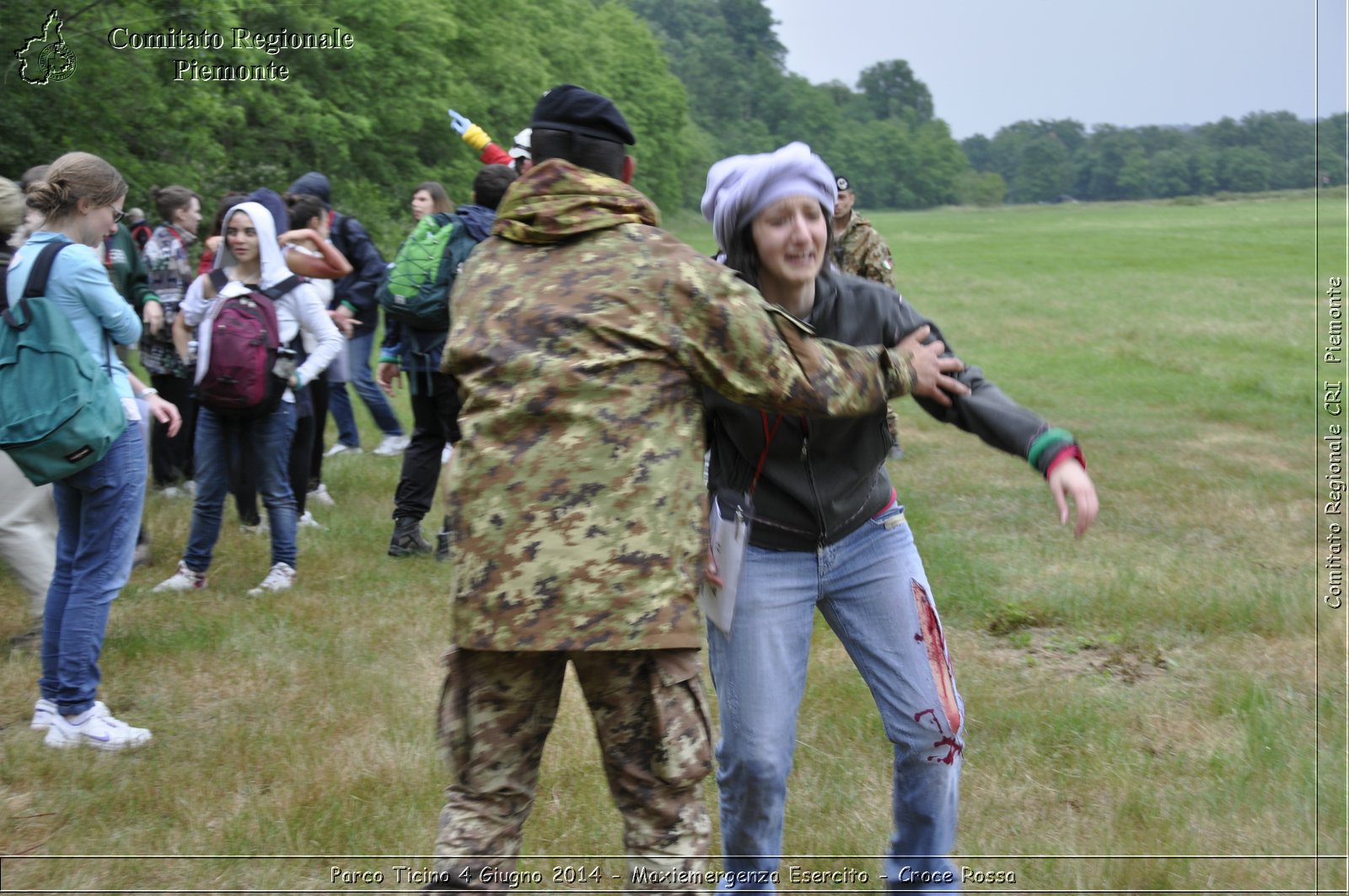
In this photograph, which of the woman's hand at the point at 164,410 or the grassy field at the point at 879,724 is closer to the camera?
the grassy field at the point at 879,724

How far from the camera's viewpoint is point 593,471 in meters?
2.97

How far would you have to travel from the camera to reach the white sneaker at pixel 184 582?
7.31 m

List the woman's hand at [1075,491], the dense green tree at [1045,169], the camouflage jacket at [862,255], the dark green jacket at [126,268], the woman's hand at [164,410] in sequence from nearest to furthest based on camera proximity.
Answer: the woman's hand at [1075,491] < the woman's hand at [164,410] < the dark green jacket at [126,268] < the camouflage jacket at [862,255] < the dense green tree at [1045,169]

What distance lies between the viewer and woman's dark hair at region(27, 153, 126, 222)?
16.3 feet

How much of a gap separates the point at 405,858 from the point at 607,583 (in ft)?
6.32

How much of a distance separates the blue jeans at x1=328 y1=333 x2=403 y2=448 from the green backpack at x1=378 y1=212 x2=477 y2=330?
138 inches

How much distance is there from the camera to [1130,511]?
378 inches

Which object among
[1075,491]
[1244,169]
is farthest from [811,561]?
[1244,169]

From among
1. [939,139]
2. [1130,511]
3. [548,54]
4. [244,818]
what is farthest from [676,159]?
[939,139]

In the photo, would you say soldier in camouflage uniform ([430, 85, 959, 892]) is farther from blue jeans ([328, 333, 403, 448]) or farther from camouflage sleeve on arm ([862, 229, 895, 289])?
blue jeans ([328, 333, 403, 448])

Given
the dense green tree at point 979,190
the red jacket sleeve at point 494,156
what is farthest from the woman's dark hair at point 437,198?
the dense green tree at point 979,190

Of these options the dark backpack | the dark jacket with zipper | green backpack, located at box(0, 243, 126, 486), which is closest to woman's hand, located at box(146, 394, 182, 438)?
green backpack, located at box(0, 243, 126, 486)

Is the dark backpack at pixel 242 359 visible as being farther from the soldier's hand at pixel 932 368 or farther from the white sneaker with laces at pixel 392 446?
the white sneaker with laces at pixel 392 446

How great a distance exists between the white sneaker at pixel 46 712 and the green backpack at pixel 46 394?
3.20 ft
